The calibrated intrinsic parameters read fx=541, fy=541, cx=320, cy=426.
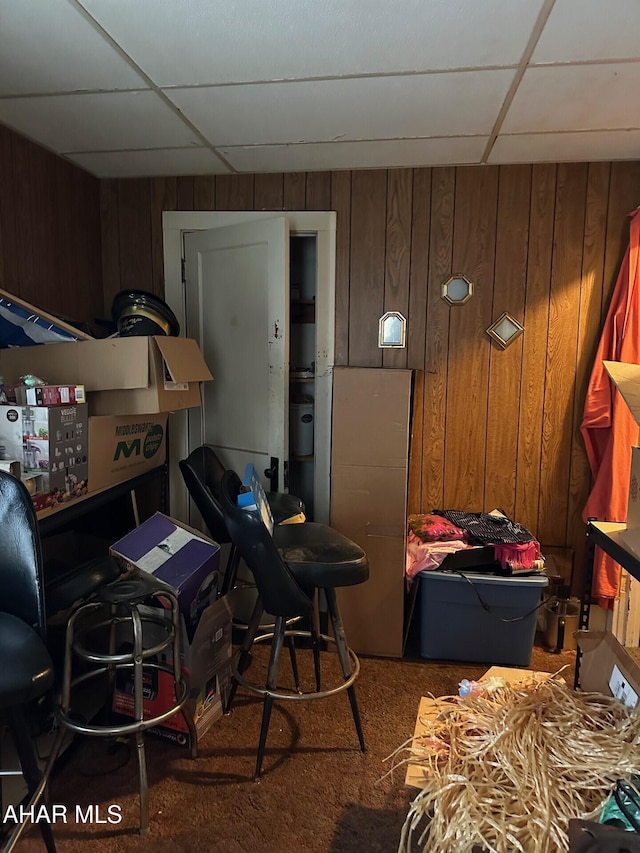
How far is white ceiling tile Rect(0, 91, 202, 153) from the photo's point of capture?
190 cm

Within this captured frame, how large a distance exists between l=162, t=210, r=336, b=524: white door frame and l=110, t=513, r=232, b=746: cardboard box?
83 centimetres

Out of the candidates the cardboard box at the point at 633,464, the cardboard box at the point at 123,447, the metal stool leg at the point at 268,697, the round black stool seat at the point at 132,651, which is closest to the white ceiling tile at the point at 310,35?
the cardboard box at the point at 633,464

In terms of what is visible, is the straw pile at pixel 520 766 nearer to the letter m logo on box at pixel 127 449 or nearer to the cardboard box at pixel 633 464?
the cardboard box at pixel 633 464

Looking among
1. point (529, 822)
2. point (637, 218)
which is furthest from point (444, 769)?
point (637, 218)

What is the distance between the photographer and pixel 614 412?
2.43 m

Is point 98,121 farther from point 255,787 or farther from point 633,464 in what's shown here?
point 255,787

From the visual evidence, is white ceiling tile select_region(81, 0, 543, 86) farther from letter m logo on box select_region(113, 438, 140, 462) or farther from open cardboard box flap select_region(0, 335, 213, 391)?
letter m logo on box select_region(113, 438, 140, 462)

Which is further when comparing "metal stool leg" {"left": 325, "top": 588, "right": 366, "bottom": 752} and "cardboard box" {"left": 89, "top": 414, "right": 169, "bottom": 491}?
"cardboard box" {"left": 89, "top": 414, "right": 169, "bottom": 491}

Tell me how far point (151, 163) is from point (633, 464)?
93.2 inches

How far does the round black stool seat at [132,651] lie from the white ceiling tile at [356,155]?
1.83 m

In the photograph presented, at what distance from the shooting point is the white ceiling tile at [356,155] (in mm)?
2260

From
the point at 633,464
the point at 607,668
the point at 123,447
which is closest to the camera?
the point at 607,668

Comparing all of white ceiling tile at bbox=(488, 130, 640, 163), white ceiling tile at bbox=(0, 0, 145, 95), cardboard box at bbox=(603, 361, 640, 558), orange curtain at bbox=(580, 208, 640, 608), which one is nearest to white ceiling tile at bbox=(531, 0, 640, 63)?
white ceiling tile at bbox=(488, 130, 640, 163)

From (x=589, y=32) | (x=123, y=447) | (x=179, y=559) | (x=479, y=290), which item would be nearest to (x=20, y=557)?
(x=179, y=559)
